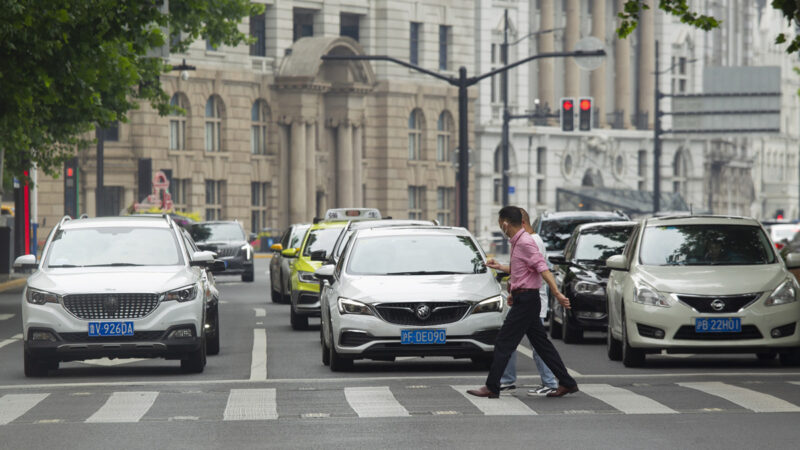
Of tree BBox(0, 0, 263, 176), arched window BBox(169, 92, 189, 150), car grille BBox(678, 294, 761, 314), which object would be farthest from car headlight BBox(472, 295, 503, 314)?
arched window BBox(169, 92, 189, 150)

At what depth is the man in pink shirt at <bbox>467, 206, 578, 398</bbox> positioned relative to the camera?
14.6m

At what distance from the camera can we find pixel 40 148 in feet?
129

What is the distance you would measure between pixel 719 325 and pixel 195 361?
204 inches

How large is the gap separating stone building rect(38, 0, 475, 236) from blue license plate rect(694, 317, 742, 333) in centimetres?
5112

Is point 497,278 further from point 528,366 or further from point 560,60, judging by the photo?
point 560,60

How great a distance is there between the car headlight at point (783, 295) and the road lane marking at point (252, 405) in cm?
531

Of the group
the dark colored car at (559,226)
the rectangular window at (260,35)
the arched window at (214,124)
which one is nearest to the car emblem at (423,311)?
the dark colored car at (559,226)

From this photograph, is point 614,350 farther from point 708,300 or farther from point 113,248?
point 113,248

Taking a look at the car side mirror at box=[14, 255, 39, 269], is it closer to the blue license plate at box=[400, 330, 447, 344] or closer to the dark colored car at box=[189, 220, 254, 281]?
the blue license plate at box=[400, 330, 447, 344]

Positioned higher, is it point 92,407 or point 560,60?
point 560,60

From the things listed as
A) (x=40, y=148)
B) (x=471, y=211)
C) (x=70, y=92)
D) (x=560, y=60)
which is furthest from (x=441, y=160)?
(x=70, y=92)

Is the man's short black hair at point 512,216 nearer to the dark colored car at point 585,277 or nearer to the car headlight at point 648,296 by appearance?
the car headlight at point 648,296

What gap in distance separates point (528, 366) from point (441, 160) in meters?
68.8

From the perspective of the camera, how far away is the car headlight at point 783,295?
58.5ft
